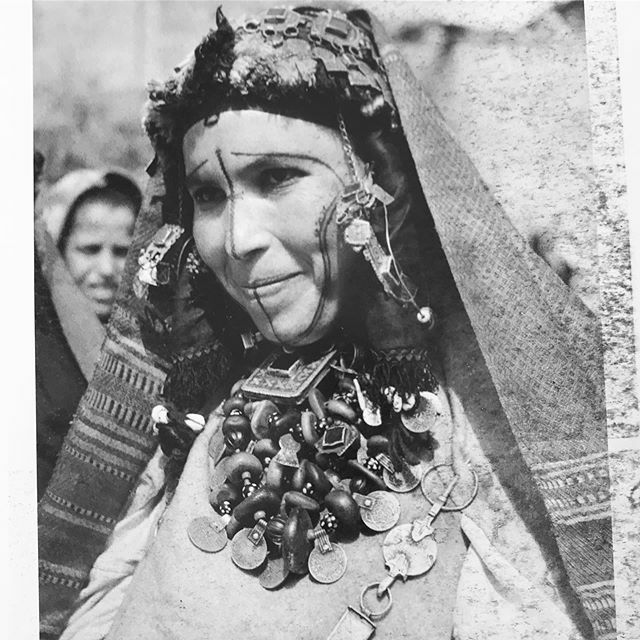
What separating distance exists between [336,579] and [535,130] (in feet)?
4.25

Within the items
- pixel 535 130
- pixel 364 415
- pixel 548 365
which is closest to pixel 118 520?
pixel 364 415

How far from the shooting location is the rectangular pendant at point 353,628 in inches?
92.0

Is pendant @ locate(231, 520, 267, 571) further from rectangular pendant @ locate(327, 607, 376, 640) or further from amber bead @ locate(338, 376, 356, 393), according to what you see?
amber bead @ locate(338, 376, 356, 393)

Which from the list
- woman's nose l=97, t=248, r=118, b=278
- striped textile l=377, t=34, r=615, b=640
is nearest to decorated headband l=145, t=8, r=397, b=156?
striped textile l=377, t=34, r=615, b=640

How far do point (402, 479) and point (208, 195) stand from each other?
929 millimetres

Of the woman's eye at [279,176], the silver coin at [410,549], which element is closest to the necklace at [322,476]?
the silver coin at [410,549]

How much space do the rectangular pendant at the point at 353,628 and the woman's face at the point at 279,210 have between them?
0.72m

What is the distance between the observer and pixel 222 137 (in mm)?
2473

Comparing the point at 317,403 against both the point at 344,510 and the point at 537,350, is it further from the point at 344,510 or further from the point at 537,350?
the point at 537,350

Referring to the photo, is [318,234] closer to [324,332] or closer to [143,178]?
[324,332]

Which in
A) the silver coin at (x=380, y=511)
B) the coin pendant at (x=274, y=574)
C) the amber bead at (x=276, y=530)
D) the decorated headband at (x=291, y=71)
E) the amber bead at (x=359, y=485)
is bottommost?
the coin pendant at (x=274, y=574)

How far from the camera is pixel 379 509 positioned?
2.41m

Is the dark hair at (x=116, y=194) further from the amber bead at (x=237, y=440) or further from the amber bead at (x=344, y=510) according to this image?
the amber bead at (x=344, y=510)

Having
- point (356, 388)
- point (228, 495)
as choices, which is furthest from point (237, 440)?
point (356, 388)
